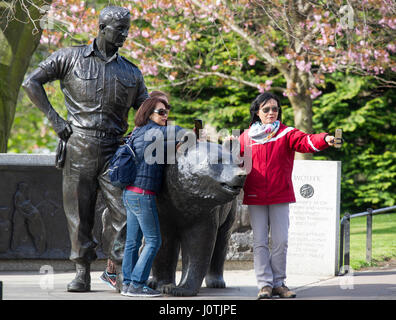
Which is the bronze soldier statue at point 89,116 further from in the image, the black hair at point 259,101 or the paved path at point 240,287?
the black hair at point 259,101

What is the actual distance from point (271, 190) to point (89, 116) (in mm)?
1879

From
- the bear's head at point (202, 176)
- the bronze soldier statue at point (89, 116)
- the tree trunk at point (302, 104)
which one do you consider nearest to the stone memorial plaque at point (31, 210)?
the bronze soldier statue at point (89, 116)

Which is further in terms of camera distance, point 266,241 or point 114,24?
point 266,241

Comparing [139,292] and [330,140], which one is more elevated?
[330,140]

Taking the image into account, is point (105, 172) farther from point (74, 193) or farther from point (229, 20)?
point (229, 20)

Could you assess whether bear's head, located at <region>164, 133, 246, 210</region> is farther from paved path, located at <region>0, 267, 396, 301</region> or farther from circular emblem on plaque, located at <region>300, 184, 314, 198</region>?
circular emblem on plaque, located at <region>300, 184, 314, 198</region>

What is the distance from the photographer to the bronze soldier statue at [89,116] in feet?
20.8

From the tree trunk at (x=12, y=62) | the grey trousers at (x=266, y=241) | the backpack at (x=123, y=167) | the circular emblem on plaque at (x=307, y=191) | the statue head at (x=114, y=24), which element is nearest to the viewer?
the backpack at (x=123, y=167)

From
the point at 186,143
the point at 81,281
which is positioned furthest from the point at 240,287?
the point at 186,143

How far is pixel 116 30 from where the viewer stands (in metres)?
6.30

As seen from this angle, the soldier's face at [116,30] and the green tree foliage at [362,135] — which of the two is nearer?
the soldier's face at [116,30]

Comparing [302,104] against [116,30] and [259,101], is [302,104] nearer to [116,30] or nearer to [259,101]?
[259,101]

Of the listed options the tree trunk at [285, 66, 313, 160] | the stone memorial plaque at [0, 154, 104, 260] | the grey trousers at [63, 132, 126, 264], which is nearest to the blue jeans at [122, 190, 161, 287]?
the grey trousers at [63, 132, 126, 264]

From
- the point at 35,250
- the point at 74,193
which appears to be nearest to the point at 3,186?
the point at 35,250
